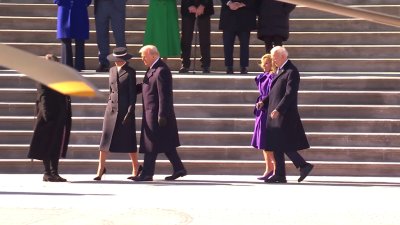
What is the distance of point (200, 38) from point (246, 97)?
5.07ft

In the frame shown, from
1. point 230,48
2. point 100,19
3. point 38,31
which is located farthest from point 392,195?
point 38,31

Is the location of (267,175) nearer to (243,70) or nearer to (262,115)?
(262,115)

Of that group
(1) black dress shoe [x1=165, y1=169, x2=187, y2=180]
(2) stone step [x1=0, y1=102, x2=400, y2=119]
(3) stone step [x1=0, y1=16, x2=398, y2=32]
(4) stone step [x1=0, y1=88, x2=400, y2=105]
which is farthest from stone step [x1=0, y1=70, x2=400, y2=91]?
(1) black dress shoe [x1=165, y1=169, x2=187, y2=180]

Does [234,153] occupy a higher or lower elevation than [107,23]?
lower

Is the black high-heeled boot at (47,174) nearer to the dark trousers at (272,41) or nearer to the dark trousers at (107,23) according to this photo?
the dark trousers at (107,23)

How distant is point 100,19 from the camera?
16.3 m

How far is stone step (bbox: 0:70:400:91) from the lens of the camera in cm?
1529

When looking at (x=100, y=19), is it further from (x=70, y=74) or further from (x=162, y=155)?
(x=70, y=74)

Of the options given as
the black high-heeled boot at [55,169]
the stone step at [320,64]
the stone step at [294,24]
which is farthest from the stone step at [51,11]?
the black high-heeled boot at [55,169]

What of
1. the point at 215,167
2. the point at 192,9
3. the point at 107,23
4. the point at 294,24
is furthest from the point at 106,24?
the point at 215,167

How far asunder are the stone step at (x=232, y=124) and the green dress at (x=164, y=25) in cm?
194

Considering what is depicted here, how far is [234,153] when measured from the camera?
1402 centimetres

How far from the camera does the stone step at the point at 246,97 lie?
15047 mm

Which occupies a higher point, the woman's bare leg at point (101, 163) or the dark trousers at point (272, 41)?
the dark trousers at point (272, 41)
